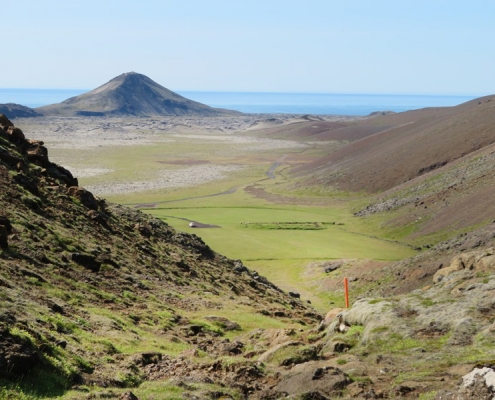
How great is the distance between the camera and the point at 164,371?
60.4 feet

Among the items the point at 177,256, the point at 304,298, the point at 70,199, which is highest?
the point at 70,199

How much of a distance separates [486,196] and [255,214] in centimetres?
3771

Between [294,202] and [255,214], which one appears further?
[294,202]

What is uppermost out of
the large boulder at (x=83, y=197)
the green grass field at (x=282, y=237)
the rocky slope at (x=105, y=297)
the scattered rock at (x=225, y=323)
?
the large boulder at (x=83, y=197)

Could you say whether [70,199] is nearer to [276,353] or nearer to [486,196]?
[276,353]

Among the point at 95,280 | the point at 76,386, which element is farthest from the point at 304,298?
the point at 76,386

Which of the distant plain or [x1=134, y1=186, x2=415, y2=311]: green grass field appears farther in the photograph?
the distant plain

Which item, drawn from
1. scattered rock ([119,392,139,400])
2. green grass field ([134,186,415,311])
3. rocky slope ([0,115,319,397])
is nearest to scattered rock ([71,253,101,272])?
rocky slope ([0,115,319,397])

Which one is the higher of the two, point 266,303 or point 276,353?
point 276,353

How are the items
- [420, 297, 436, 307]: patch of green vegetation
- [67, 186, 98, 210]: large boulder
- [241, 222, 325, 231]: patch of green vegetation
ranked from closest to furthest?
1. [420, 297, 436, 307]: patch of green vegetation
2. [67, 186, 98, 210]: large boulder
3. [241, 222, 325, 231]: patch of green vegetation

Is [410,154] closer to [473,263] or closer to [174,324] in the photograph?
[473,263]

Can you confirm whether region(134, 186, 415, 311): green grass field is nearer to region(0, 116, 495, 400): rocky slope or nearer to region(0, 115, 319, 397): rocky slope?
region(0, 115, 319, 397): rocky slope

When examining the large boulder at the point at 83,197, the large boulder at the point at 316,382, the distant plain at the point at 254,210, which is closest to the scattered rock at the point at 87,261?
the large boulder at the point at 83,197

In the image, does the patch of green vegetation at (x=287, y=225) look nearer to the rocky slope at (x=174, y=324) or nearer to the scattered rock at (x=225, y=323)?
the rocky slope at (x=174, y=324)
